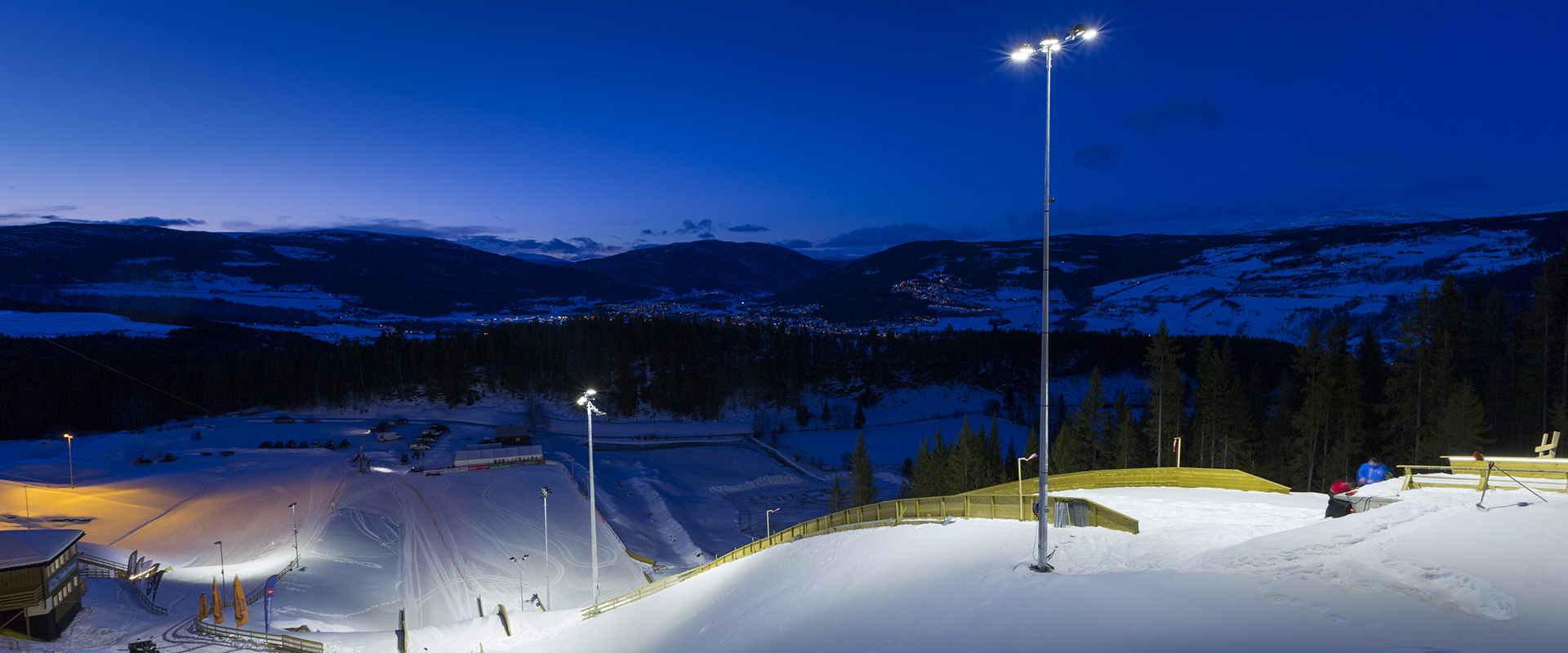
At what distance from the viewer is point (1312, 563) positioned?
34.8 ft

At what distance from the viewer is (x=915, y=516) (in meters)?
18.6

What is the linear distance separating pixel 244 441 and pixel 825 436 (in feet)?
214

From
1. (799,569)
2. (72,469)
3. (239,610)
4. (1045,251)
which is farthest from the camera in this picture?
(72,469)

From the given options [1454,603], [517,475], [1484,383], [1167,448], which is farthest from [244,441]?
[1484,383]

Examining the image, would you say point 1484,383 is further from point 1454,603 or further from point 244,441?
point 244,441

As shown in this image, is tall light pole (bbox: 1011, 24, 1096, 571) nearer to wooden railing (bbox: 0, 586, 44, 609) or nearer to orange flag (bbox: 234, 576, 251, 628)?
orange flag (bbox: 234, 576, 251, 628)

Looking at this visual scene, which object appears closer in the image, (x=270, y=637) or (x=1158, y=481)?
(x=270, y=637)

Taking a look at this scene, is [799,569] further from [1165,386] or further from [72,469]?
[72,469]

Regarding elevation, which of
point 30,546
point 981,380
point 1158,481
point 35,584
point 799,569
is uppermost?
point 1158,481

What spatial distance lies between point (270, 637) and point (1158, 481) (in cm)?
2791

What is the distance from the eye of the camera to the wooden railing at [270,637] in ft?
64.8

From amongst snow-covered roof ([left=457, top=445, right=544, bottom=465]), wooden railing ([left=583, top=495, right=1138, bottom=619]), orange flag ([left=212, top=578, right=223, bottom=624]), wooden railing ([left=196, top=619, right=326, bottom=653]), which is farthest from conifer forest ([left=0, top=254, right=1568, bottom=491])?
snow-covered roof ([left=457, top=445, right=544, bottom=465])

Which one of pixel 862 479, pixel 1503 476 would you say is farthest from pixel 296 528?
pixel 1503 476

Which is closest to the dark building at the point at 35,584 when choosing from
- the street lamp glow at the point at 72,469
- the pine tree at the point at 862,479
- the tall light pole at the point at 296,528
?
the tall light pole at the point at 296,528
